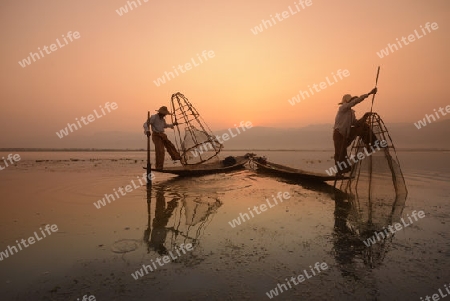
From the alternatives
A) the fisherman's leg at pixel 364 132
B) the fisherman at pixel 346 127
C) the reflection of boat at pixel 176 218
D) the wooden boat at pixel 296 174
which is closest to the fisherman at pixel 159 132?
the reflection of boat at pixel 176 218

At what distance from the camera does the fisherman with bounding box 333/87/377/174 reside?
366 inches

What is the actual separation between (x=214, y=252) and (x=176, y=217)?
2383mm

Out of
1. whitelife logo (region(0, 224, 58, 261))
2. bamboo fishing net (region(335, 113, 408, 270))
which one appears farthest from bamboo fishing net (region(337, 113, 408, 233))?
whitelife logo (region(0, 224, 58, 261))

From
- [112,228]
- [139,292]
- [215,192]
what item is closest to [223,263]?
[139,292]

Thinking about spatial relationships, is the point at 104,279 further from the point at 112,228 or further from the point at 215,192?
the point at 215,192

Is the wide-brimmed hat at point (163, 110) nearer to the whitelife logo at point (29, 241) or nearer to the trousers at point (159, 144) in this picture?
the trousers at point (159, 144)

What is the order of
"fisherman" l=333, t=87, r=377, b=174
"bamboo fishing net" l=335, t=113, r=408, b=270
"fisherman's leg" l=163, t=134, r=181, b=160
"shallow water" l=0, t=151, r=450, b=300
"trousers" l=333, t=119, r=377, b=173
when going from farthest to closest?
"fisherman's leg" l=163, t=134, r=181, b=160 < "fisherman" l=333, t=87, r=377, b=174 < "trousers" l=333, t=119, r=377, b=173 < "bamboo fishing net" l=335, t=113, r=408, b=270 < "shallow water" l=0, t=151, r=450, b=300

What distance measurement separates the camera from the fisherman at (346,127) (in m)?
9.30

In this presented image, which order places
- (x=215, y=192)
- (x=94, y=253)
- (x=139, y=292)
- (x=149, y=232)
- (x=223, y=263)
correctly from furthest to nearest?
1. (x=215, y=192)
2. (x=149, y=232)
3. (x=94, y=253)
4. (x=223, y=263)
5. (x=139, y=292)

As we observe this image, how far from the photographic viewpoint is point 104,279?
11.4ft

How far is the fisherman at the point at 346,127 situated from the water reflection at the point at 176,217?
5.54 meters

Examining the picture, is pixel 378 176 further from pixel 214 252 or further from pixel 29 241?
pixel 29 241

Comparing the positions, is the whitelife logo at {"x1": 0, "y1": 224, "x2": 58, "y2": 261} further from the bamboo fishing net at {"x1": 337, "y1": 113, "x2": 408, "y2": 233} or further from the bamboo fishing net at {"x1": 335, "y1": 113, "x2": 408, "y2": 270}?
the bamboo fishing net at {"x1": 337, "y1": 113, "x2": 408, "y2": 233}

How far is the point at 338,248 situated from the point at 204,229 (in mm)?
2686
